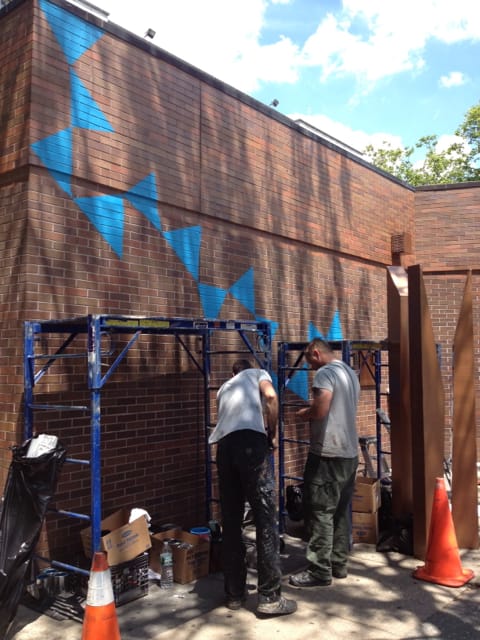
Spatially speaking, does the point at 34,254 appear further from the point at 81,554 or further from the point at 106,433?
the point at 81,554

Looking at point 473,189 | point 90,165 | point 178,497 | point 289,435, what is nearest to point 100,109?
point 90,165

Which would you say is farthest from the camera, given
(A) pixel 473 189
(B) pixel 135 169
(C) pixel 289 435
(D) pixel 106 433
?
(A) pixel 473 189

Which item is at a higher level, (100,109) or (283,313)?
(100,109)

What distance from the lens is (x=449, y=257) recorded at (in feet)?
38.3

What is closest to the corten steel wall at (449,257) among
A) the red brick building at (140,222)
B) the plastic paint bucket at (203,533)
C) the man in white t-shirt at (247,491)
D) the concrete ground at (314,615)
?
the red brick building at (140,222)

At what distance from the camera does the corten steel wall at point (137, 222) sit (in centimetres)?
550

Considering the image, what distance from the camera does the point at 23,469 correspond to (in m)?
4.50

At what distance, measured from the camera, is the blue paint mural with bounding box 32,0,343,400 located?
5668 mm

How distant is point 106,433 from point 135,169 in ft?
9.21

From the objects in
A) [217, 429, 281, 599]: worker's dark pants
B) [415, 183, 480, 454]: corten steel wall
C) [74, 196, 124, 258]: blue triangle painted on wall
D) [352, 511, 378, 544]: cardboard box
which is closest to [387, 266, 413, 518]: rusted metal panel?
[352, 511, 378, 544]: cardboard box

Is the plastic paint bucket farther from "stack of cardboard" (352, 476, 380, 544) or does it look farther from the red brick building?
"stack of cardboard" (352, 476, 380, 544)

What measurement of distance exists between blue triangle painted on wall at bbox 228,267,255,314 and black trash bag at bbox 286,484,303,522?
91.6 inches

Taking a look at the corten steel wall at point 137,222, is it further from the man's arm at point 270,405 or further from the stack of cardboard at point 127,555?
the man's arm at point 270,405

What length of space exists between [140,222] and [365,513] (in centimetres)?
398
